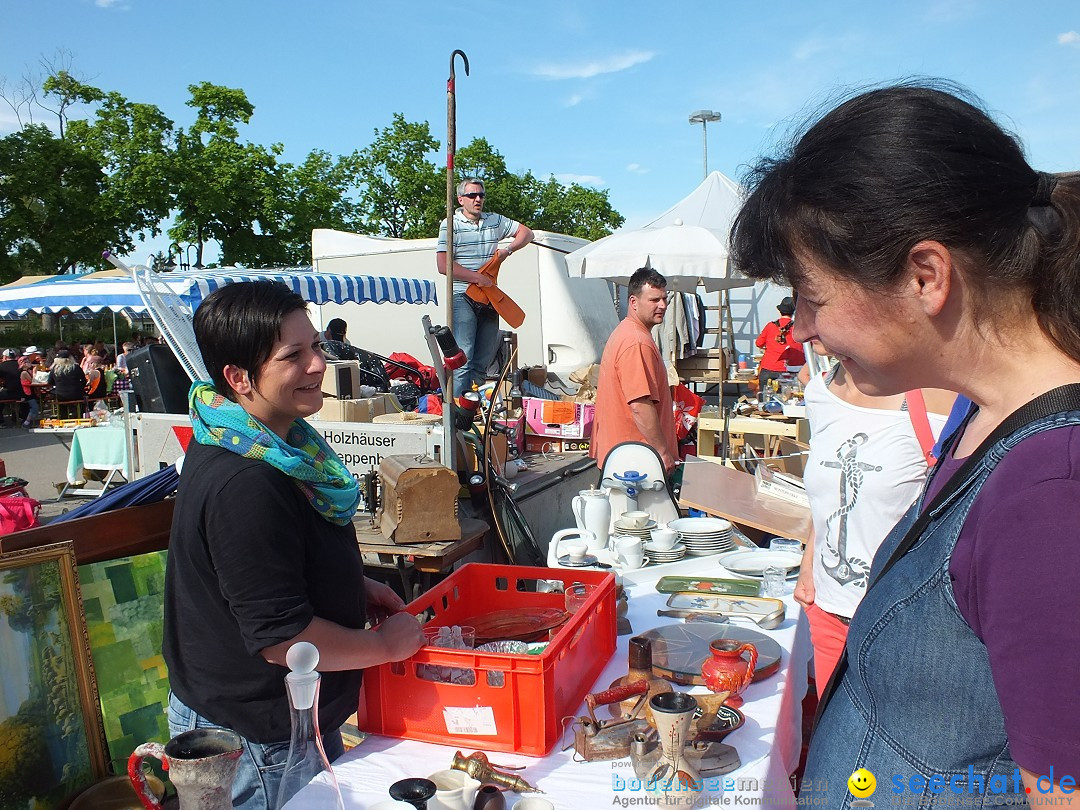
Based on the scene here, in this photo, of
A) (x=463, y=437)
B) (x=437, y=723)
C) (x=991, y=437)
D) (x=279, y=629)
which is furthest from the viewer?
(x=463, y=437)

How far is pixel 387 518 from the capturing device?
4164 mm

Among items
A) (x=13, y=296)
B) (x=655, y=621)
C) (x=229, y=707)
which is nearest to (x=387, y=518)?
(x=655, y=621)

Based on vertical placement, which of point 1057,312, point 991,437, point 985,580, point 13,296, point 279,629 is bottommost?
point 279,629

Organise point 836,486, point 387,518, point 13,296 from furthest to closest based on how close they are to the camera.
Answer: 1. point 13,296
2. point 387,518
3. point 836,486

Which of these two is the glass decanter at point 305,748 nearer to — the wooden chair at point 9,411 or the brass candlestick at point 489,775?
the brass candlestick at point 489,775

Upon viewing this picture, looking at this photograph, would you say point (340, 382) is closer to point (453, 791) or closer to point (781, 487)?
point (781, 487)

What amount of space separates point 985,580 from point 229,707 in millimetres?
1591

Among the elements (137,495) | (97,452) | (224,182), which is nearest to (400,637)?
(137,495)

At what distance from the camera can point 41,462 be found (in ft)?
35.7

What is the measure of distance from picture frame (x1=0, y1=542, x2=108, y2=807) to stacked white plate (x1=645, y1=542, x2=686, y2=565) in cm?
202

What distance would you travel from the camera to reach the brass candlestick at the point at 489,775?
4.94 feet

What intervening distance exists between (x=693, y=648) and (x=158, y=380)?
18.1 feet

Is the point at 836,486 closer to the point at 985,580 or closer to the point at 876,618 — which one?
the point at 876,618

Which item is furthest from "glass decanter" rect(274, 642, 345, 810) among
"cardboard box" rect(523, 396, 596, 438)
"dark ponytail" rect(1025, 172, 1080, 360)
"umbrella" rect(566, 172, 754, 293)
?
"umbrella" rect(566, 172, 754, 293)
